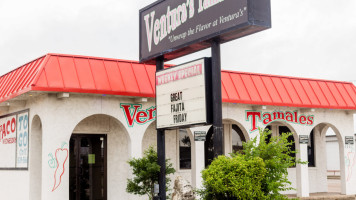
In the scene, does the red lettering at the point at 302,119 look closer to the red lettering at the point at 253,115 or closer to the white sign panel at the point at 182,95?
the red lettering at the point at 253,115

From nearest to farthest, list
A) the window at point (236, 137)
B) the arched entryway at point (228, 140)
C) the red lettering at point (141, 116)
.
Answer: the red lettering at point (141, 116), the arched entryway at point (228, 140), the window at point (236, 137)

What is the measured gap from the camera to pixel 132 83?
14867 millimetres

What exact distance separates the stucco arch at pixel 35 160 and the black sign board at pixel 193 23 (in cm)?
411

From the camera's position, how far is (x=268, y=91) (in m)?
17.8

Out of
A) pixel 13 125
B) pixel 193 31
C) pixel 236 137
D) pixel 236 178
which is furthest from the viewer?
pixel 236 137

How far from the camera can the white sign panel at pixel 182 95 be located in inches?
432

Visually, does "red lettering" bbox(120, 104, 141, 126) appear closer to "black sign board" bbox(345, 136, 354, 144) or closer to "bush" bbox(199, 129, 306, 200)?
"bush" bbox(199, 129, 306, 200)

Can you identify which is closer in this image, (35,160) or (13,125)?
(35,160)

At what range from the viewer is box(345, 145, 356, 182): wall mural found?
1912cm

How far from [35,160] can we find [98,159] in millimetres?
2207

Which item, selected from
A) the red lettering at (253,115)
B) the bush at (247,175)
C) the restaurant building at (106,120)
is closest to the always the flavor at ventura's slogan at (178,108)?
the bush at (247,175)

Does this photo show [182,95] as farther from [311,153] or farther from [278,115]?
[311,153]

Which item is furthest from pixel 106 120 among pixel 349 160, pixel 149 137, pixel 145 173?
pixel 349 160

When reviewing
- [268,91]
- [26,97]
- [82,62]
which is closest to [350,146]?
[268,91]
